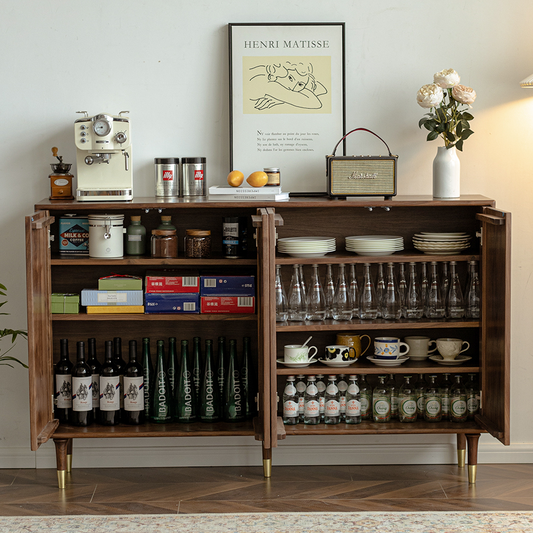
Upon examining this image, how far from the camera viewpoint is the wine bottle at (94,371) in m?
3.13

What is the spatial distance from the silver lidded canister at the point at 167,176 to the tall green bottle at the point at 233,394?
0.76m

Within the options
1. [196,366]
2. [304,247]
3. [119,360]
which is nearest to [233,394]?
[196,366]

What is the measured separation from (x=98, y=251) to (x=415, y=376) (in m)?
1.62

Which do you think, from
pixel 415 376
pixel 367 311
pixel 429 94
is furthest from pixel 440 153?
pixel 415 376

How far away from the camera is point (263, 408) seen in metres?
2.89

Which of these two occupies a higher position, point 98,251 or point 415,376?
point 98,251

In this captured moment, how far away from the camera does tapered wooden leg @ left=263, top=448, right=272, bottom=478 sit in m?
3.12

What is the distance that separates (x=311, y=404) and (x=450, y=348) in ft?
2.24

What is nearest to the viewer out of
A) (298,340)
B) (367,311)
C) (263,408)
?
(263,408)

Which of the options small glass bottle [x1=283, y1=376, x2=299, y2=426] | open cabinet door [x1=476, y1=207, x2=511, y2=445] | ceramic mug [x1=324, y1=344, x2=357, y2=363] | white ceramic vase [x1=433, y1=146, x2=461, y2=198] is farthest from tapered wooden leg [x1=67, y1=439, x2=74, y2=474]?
white ceramic vase [x1=433, y1=146, x2=461, y2=198]

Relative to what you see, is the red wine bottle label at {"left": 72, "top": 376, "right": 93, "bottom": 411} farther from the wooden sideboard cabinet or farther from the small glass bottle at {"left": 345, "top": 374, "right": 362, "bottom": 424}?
the small glass bottle at {"left": 345, "top": 374, "right": 362, "bottom": 424}

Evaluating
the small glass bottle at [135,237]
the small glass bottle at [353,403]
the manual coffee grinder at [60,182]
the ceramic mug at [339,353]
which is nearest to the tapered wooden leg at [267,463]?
the small glass bottle at [353,403]

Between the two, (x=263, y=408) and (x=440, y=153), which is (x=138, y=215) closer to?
(x=263, y=408)

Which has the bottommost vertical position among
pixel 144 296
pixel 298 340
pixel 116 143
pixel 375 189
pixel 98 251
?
pixel 298 340
